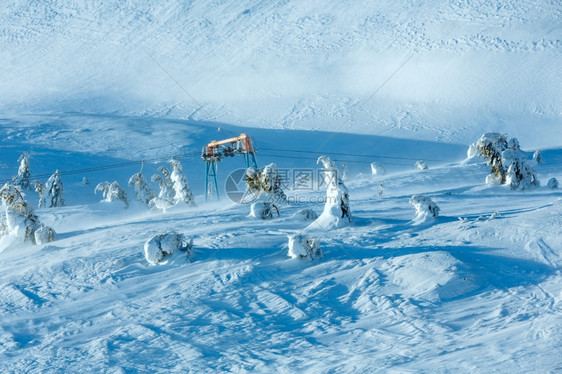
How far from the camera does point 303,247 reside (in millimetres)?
10594

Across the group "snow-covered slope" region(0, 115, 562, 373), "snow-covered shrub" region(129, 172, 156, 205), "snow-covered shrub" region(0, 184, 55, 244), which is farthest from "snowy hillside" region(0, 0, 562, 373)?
"snow-covered shrub" region(129, 172, 156, 205)

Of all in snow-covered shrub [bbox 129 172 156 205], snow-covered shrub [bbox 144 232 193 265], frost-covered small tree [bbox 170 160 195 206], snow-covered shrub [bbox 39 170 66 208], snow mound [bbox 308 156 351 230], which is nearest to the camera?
snow-covered shrub [bbox 144 232 193 265]

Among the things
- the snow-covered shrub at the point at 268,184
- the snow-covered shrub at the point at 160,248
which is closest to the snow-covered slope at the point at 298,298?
the snow-covered shrub at the point at 160,248

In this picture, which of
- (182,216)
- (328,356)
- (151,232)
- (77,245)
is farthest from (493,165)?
(328,356)

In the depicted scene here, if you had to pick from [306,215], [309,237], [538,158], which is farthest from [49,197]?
[538,158]

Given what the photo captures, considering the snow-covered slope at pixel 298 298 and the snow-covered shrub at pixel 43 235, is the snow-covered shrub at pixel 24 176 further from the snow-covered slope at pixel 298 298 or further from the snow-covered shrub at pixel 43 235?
the snow-covered shrub at pixel 43 235

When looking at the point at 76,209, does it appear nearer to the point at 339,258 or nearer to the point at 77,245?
the point at 77,245

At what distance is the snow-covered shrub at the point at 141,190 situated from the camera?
2697 centimetres

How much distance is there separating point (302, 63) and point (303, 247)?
79271 mm

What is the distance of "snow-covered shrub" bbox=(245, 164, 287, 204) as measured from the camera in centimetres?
1856

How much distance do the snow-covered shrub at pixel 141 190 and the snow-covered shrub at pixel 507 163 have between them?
14.4m

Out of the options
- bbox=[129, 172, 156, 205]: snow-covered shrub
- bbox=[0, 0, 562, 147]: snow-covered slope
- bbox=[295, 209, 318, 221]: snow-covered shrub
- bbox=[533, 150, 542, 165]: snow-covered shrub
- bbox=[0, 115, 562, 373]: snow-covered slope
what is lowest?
bbox=[0, 115, 562, 373]: snow-covered slope

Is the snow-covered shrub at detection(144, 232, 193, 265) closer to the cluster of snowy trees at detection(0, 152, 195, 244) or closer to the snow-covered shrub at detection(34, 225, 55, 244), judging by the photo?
the snow-covered shrub at detection(34, 225, 55, 244)

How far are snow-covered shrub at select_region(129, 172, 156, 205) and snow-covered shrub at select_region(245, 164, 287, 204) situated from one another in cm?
899
